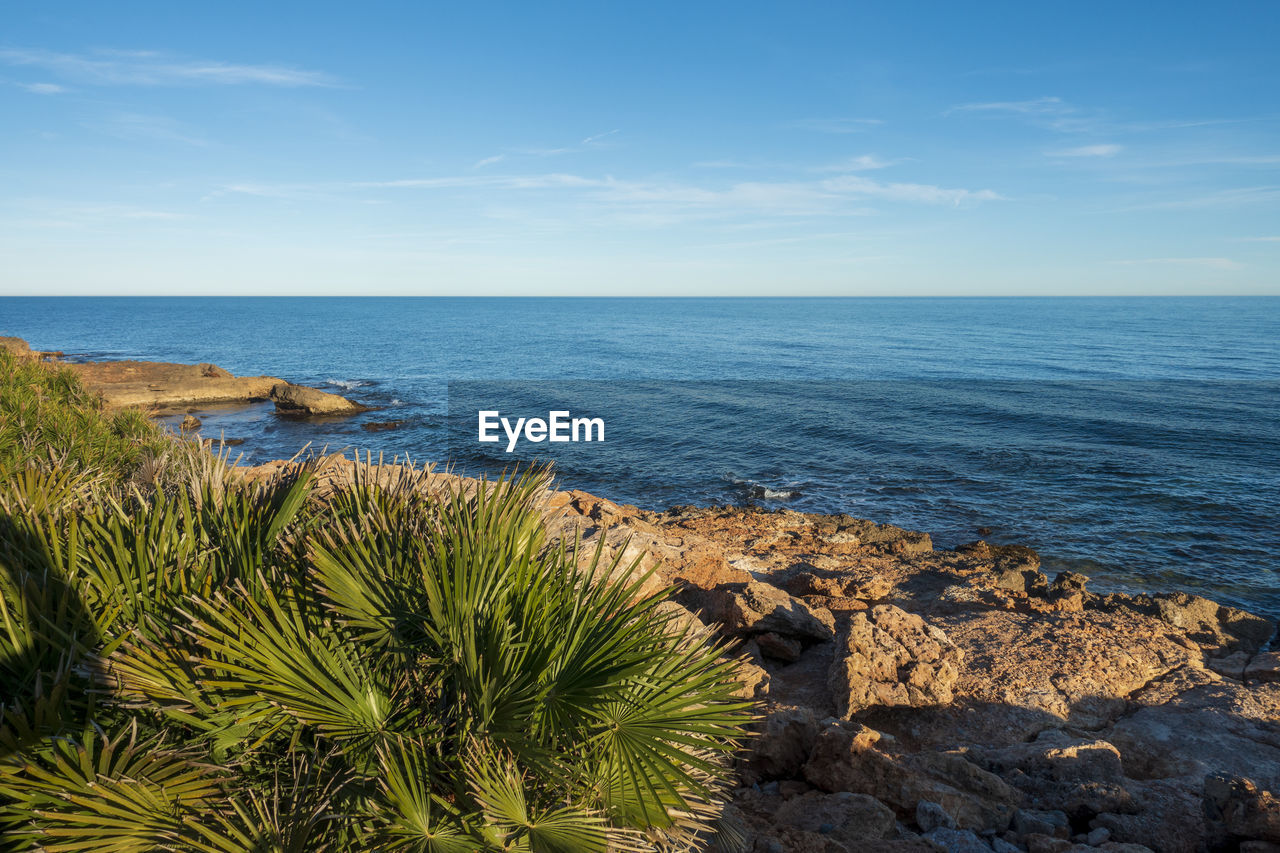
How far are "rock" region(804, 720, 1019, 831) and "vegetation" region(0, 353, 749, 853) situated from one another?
265cm

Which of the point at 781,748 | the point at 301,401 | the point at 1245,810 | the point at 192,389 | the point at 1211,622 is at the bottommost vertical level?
the point at 1211,622

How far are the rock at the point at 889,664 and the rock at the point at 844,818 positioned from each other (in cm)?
244

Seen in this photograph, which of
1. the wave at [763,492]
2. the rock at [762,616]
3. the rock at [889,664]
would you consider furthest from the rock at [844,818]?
the wave at [763,492]

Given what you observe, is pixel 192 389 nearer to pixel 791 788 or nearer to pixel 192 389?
pixel 192 389

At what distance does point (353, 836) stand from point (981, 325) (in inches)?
4699

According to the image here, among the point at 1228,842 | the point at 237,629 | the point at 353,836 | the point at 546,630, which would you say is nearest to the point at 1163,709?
the point at 1228,842

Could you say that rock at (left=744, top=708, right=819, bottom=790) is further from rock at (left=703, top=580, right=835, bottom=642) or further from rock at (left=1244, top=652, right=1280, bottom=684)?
rock at (left=1244, top=652, right=1280, bottom=684)

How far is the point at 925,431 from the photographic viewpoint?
3550 cm

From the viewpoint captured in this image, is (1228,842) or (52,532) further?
(1228,842)

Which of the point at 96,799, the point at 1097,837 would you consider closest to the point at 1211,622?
the point at 1097,837

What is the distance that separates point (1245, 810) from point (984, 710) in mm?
3058

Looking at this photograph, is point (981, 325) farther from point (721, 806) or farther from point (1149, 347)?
point (721, 806)

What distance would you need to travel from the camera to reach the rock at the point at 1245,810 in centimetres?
585

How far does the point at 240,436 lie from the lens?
116 ft
